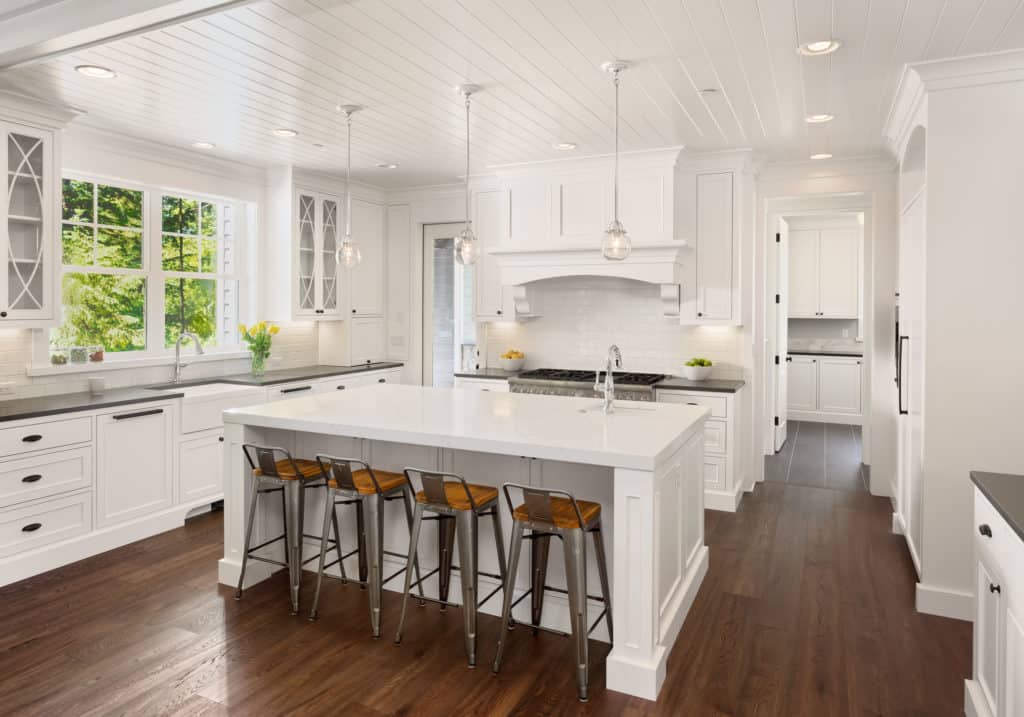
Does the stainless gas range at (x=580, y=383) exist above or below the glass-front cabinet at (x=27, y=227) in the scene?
below

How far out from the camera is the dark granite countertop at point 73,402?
3.80 m

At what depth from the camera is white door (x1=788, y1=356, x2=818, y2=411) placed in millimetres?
9000

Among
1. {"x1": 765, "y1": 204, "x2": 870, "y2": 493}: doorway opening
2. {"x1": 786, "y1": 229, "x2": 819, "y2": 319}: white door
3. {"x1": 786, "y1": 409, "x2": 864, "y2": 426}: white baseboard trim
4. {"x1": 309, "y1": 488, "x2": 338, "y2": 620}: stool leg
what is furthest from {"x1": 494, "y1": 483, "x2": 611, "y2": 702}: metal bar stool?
{"x1": 786, "y1": 229, "x2": 819, "y2": 319}: white door

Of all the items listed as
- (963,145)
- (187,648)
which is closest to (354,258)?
(187,648)

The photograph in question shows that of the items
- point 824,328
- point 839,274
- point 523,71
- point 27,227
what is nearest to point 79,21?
point 27,227

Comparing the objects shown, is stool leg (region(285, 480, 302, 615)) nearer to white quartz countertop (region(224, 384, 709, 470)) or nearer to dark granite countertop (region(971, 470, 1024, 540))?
white quartz countertop (region(224, 384, 709, 470))

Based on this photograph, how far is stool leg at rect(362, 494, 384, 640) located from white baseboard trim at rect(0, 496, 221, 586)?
1.99 metres

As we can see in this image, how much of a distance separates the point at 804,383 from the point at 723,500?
4.60 m

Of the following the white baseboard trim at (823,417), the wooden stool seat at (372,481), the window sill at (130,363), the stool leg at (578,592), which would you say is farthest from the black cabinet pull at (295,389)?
the white baseboard trim at (823,417)

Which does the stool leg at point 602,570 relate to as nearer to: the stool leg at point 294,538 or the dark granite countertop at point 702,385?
the stool leg at point 294,538

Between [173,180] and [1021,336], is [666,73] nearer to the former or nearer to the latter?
[1021,336]

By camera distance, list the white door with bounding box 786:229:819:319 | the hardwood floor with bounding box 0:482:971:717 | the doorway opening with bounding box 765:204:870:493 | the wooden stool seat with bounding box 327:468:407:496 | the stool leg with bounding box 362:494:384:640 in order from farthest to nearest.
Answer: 1. the white door with bounding box 786:229:819:319
2. the doorway opening with bounding box 765:204:870:493
3. the wooden stool seat with bounding box 327:468:407:496
4. the stool leg with bounding box 362:494:384:640
5. the hardwood floor with bounding box 0:482:971:717

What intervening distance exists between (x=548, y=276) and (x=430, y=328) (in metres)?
1.74

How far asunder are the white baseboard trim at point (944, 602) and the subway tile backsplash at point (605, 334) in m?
2.45
